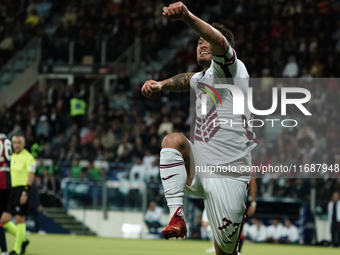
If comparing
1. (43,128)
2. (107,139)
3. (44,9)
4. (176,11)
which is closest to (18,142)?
(176,11)

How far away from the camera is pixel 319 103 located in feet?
54.6

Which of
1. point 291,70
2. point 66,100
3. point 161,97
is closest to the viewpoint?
point 291,70

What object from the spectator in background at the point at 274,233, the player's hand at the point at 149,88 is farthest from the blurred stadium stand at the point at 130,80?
the player's hand at the point at 149,88

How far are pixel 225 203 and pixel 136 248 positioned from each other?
8.38m

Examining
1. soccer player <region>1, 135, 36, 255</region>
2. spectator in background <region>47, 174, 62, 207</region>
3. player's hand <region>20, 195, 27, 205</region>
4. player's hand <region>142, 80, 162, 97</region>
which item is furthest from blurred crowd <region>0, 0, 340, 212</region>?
player's hand <region>142, 80, 162, 97</region>

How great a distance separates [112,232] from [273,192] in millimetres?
4575

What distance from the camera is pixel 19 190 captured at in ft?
36.6

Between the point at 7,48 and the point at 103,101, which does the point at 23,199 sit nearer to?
the point at 103,101

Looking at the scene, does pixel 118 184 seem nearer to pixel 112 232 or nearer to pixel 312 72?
pixel 112 232

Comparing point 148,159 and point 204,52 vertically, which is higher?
point 204,52

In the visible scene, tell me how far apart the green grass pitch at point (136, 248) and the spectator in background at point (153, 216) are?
468mm

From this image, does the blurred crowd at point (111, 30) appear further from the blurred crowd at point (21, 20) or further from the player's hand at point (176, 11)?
the player's hand at point (176, 11)

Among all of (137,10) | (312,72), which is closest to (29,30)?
(137,10)

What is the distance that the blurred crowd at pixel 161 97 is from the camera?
52.7 feet
